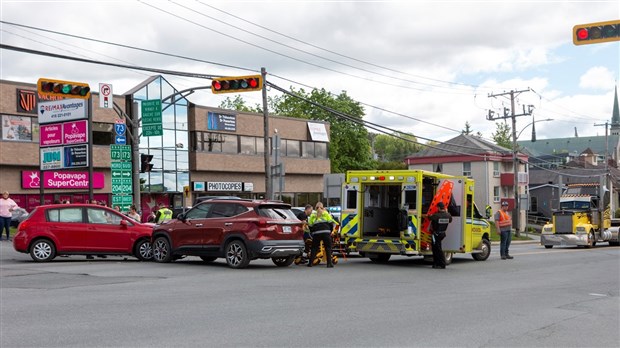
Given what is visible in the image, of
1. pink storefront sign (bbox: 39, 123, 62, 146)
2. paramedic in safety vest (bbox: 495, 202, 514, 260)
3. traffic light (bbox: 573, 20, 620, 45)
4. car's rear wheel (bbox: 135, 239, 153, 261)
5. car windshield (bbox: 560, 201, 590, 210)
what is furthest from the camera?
car windshield (bbox: 560, 201, 590, 210)

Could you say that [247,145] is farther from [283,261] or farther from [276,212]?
[276,212]

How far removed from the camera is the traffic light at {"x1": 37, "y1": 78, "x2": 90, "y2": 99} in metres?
19.7

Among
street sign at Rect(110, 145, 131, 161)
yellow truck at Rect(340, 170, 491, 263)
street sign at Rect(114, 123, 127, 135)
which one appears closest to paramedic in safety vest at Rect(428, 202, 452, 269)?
yellow truck at Rect(340, 170, 491, 263)

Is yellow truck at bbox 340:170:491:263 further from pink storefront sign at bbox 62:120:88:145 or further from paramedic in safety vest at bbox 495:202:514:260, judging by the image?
pink storefront sign at bbox 62:120:88:145

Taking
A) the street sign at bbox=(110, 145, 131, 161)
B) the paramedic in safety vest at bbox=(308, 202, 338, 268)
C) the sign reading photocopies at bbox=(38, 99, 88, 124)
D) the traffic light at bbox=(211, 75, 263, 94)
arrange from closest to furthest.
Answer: the paramedic in safety vest at bbox=(308, 202, 338, 268), the traffic light at bbox=(211, 75, 263, 94), the street sign at bbox=(110, 145, 131, 161), the sign reading photocopies at bbox=(38, 99, 88, 124)

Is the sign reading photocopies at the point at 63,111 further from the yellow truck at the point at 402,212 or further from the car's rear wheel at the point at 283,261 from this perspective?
the yellow truck at the point at 402,212

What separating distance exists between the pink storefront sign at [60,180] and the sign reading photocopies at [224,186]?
8.67m

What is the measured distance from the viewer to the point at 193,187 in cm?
4909

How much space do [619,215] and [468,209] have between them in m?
47.6

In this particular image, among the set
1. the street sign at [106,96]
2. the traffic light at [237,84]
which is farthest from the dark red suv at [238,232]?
the street sign at [106,96]

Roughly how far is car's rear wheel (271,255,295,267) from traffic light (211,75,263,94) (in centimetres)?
569

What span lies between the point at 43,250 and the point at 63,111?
14.0 meters

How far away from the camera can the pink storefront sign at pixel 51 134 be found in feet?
102

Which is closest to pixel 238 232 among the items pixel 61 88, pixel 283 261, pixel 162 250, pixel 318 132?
pixel 283 261
